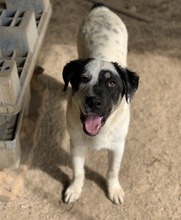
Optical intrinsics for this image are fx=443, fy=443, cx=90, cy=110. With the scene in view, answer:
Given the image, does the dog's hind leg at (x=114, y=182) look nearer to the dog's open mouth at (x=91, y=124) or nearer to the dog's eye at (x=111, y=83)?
the dog's open mouth at (x=91, y=124)

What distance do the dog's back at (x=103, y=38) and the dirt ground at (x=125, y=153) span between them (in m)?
0.59

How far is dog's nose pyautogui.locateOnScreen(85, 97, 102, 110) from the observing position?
2.02 meters

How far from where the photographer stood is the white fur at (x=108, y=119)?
2.30 metres

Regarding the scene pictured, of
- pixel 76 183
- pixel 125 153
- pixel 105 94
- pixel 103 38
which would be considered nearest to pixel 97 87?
pixel 105 94

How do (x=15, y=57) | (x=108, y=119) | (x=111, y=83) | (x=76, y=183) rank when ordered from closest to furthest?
1. (x=111, y=83)
2. (x=108, y=119)
3. (x=15, y=57)
4. (x=76, y=183)

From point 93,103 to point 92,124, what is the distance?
0.16m

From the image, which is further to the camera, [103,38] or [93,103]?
[103,38]

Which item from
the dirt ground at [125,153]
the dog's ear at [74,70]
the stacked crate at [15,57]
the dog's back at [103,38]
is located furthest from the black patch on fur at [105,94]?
the dirt ground at [125,153]

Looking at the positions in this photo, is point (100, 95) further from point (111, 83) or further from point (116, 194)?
point (116, 194)

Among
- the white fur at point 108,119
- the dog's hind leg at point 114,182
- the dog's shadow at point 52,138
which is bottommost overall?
the dog's shadow at point 52,138

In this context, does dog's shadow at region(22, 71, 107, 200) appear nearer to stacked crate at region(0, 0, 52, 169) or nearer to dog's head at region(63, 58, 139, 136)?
stacked crate at region(0, 0, 52, 169)

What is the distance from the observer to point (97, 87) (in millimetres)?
2096

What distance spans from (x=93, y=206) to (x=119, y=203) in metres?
0.16

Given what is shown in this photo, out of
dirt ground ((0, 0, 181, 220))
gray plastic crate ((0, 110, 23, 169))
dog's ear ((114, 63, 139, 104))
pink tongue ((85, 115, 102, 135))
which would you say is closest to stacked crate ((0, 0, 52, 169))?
gray plastic crate ((0, 110, 23, 169))
